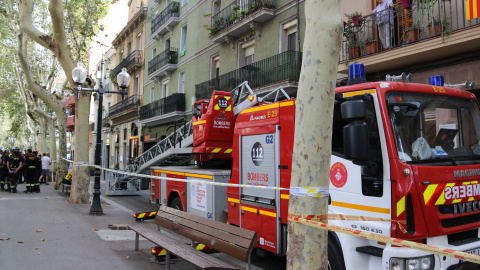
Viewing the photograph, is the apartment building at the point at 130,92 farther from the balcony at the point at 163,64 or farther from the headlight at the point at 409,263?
the headlight at the point at 409,263

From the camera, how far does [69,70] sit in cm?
1249

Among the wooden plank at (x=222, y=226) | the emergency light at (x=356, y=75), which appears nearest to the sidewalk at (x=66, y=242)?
the wooden plank at (x=222, y=226)

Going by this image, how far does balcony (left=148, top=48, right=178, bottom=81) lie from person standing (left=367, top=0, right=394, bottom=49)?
1642 centimetres

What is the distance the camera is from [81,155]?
1226cm

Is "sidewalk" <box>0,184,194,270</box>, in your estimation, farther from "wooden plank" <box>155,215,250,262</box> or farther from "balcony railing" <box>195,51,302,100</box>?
"balcony railing" <box>195,51,302,100</box>

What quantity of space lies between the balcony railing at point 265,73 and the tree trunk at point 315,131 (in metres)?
10.4

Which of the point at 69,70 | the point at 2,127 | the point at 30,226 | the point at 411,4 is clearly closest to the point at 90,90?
the point at 69,70

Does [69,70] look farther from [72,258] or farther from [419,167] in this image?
[419,167]

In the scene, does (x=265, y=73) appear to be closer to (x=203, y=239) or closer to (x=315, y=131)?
(x=203, y=239)

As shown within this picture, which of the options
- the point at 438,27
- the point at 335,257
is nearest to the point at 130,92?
the point at 438,27

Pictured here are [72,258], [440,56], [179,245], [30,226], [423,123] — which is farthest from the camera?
[440,56]

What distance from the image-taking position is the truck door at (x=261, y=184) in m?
5.16

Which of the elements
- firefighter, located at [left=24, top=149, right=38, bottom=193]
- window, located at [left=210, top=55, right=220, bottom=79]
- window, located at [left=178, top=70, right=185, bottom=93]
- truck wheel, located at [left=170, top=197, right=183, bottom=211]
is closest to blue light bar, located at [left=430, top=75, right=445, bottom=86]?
truck wheel, located at [left=170, top=197, right=183, bottom=211]

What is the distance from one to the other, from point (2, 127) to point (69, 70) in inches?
2809
